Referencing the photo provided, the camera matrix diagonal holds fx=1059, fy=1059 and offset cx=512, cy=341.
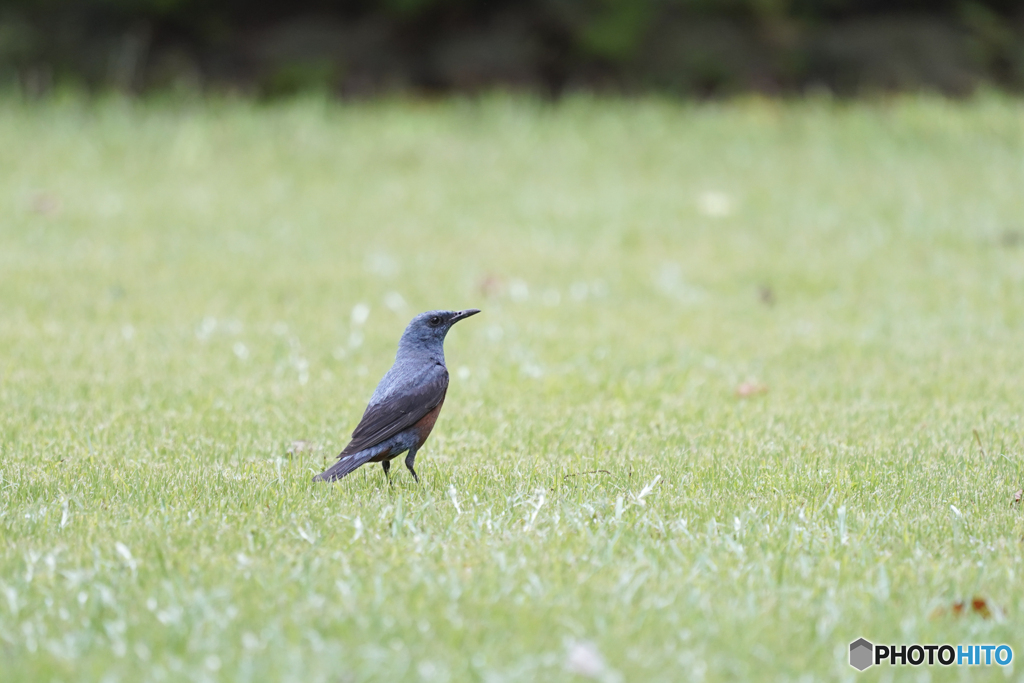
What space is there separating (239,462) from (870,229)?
6.89 metres

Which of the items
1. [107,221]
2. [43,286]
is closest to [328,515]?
[43,286]

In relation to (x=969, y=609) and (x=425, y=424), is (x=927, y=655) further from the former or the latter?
(x=425, y=424)

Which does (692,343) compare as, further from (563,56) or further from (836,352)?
(563,56)

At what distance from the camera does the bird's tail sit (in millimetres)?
3588

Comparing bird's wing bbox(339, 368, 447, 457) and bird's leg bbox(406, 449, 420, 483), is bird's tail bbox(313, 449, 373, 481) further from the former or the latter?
bird's leg bbox(406, 449, 420, 483)

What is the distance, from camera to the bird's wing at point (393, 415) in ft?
12.1

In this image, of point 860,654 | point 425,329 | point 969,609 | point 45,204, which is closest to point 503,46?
point 45,204

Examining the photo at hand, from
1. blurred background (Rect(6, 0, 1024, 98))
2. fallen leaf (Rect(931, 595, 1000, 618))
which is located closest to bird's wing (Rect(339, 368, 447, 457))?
fallen leaf (Rect(931, 595, 1000, 618))

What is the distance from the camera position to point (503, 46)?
1451cm

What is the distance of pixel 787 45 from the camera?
15062 mm

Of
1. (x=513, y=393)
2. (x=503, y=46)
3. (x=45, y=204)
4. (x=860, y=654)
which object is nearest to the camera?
(x=860, y=654)

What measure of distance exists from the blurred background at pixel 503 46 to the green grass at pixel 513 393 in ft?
7.18

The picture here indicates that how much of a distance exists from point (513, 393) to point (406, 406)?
170 centimetres

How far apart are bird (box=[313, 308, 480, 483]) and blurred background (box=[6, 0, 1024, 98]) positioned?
11.0 meters
